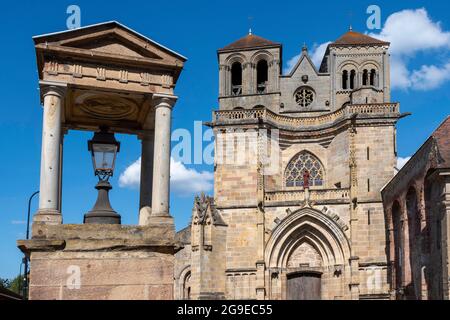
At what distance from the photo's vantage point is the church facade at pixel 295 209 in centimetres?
3075

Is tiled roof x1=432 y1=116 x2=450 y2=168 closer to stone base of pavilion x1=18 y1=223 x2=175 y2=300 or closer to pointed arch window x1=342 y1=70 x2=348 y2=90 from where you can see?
stone base of pavilion x1=18 y1=223 x2=175 y2=300

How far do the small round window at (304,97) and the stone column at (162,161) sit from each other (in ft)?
101

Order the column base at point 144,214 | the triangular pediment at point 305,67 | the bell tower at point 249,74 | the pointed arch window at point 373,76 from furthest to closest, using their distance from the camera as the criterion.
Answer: the triangular pediment at point 305,67 → the bell tower at point 249,74 → the pointed arch window at point 373,76 → the column base at point 144,214

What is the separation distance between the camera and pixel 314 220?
104 ft

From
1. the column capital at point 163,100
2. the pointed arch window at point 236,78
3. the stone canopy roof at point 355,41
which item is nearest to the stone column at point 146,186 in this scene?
the column capital at point 163,100

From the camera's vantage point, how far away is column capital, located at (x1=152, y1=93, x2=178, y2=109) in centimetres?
852

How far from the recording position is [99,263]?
7.92m

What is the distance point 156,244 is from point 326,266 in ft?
80.8

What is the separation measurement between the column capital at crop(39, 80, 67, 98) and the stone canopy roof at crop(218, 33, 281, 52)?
3275 centimetres

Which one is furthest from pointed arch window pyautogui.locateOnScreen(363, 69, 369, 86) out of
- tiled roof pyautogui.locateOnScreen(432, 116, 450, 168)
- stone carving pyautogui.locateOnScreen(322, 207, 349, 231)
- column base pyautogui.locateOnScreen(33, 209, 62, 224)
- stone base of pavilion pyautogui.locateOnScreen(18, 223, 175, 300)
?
column base pyautogui.locateOnScreen(33, 209, 62, 224)

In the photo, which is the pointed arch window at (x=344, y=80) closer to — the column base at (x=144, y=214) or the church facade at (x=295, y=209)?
Answer: the church facade at (x=295, y=209)

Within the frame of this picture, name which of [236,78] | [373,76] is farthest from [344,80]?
[236,78]

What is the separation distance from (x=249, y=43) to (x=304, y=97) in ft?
16.1

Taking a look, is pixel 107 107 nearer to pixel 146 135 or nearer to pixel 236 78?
pixel 146 135
